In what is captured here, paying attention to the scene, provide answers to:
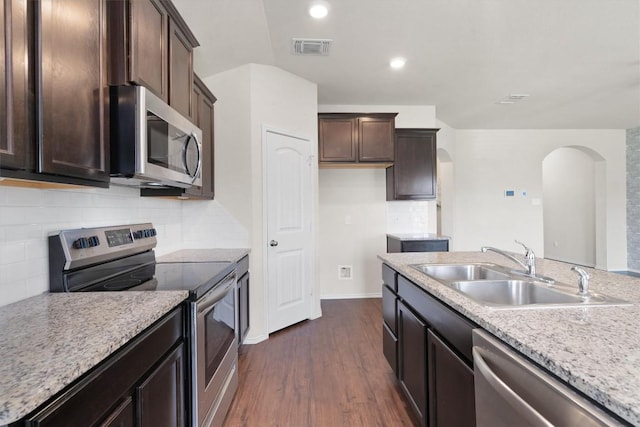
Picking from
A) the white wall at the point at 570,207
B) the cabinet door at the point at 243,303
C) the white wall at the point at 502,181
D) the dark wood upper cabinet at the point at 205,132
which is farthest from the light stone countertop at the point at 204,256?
the white wall at the point at 570,207

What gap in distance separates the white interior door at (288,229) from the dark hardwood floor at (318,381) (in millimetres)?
263

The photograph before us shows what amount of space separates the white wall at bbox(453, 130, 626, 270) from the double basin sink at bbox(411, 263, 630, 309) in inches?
154

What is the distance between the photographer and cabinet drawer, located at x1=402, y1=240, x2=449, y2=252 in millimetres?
3678

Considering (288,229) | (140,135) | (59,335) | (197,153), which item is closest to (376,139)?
(288,229)

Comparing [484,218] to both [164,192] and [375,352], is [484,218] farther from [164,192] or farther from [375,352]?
[164,192]

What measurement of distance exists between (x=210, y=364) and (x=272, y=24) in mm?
2447

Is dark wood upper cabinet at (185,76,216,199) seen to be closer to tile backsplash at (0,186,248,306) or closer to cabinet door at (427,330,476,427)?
tile backsplash at (0,186,248,306)

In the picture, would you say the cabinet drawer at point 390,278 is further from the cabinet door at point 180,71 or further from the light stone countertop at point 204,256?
the cabinet door at point 180,71

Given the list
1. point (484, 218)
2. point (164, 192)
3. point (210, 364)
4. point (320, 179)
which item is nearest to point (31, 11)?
point (164, 192)

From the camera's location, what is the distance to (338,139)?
3.80 metres

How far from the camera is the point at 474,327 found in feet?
3.49

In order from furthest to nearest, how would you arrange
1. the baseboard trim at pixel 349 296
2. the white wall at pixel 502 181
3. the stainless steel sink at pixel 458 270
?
the white wall at pixel 502 181, the baseboard trim at pixel 349 296, the stainless steel sink at pixel 458 270

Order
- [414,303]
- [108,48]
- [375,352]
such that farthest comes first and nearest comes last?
1. [375,352]
2. [414,303]
3. [108,48]

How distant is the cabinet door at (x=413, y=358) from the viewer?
5.00 ft
